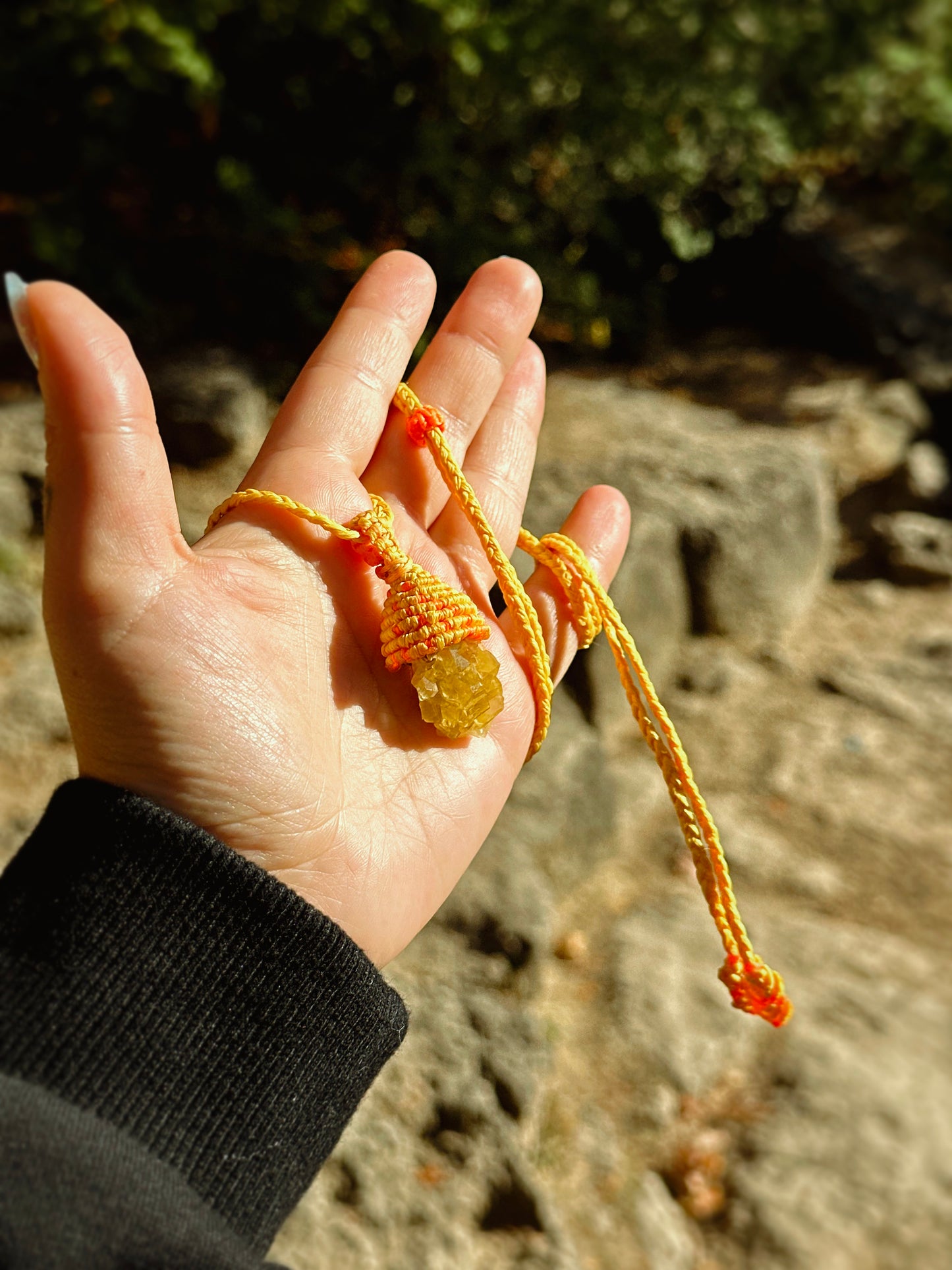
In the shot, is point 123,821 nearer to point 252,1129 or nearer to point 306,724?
point 306,724

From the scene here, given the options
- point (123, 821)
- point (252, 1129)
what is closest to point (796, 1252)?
point (252, 1129)

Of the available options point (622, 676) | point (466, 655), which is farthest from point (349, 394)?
point (622, 676)

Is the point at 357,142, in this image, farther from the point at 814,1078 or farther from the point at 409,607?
the point at 814,1078

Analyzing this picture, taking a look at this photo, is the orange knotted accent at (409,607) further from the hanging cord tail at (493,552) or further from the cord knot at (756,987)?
the cord knot at (756,987)

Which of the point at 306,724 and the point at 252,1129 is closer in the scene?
the point at 252,1129

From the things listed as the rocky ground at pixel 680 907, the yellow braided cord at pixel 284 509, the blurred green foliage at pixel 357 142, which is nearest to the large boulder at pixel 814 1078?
the rocky ground at pixel 680 907

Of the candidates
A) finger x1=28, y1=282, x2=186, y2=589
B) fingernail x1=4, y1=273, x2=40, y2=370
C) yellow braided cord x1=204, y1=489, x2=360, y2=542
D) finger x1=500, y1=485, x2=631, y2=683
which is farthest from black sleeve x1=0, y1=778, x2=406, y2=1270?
finger x1=500, y1=485, x2=631, y2=683

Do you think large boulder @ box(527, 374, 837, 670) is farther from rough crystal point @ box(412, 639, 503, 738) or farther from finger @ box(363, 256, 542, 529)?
rough crystal point @ box(412, 639, 503, 738)
